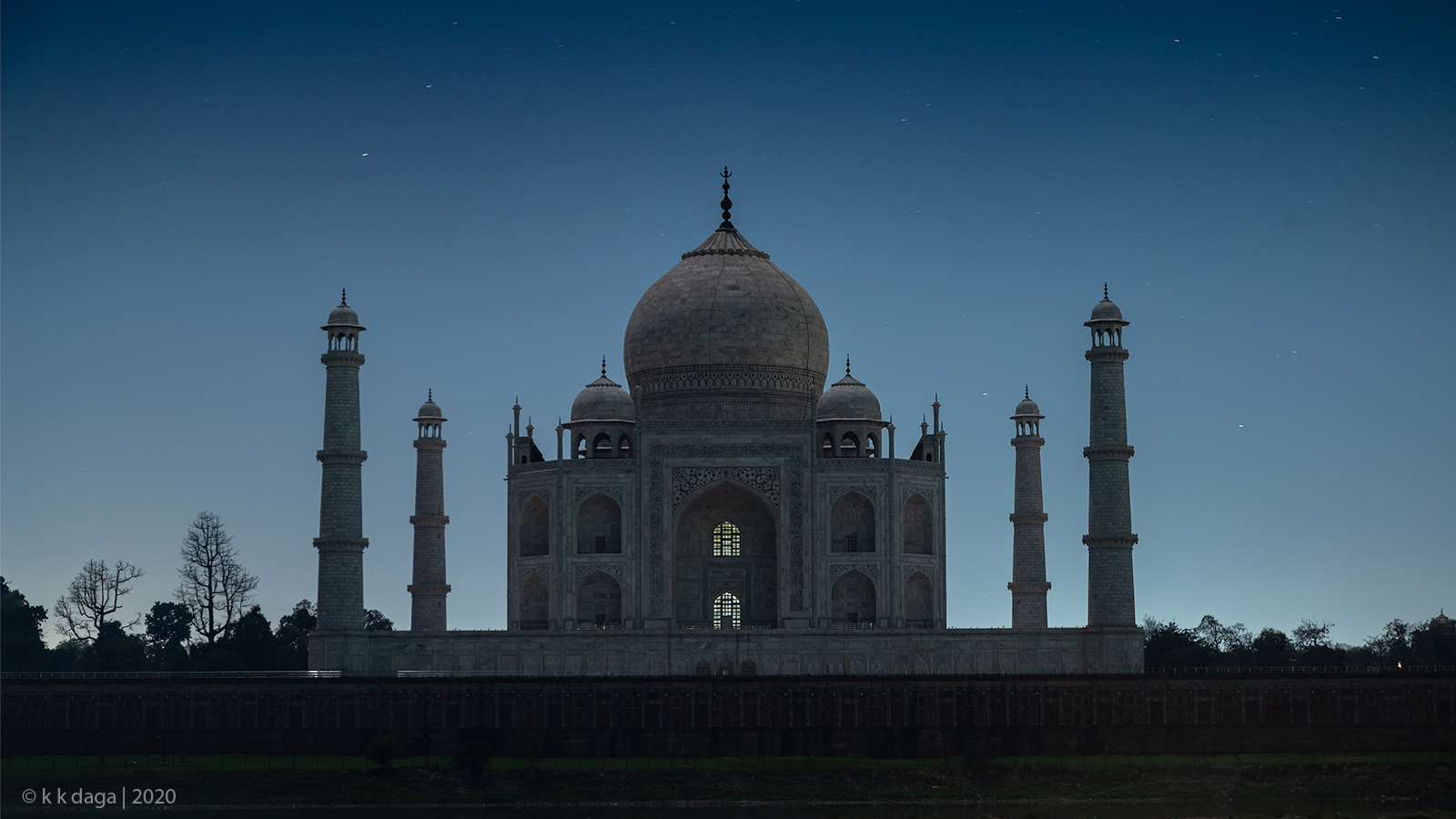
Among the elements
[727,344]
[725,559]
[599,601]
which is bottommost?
[599,601]

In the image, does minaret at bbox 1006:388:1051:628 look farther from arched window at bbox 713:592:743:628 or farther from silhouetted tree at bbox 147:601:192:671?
silhouetted tree at bbox 147:601:192:671

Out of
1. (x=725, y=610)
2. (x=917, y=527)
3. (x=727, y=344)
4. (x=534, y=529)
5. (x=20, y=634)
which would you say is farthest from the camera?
(x=20, y=634)

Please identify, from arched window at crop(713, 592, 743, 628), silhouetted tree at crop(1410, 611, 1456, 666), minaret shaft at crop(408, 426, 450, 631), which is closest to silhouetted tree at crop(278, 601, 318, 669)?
minaret shaft at crop(408, 426, 450, 631)

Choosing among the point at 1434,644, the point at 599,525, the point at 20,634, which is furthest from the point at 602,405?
the point at 1434,644

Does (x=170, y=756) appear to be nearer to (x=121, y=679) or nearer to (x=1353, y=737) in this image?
(x=121, y=679)

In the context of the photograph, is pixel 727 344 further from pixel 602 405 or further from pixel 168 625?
pixel 168 625

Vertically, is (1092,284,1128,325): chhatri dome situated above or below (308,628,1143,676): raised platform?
above

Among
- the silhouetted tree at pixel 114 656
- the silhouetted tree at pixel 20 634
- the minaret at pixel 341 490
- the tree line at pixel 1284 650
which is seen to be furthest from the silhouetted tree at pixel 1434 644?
the silhouetted tree at pixel 20 634
